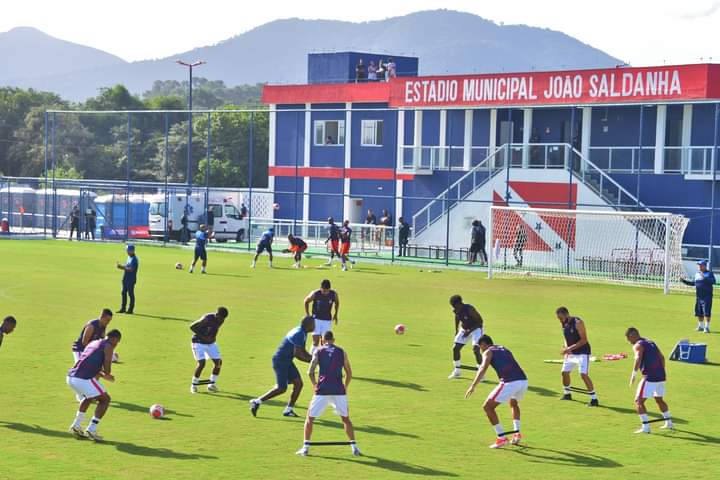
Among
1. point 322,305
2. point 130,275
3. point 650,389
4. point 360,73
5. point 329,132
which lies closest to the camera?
point 650,389

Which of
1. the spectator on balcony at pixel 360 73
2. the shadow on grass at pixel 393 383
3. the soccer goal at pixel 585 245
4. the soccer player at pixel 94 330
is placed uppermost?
the spectator on balcony at pixel 360 73

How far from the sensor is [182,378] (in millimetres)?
22984

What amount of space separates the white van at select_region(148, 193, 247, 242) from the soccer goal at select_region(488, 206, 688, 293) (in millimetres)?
19295

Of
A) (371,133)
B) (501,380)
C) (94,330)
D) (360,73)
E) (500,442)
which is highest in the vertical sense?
(360,73)

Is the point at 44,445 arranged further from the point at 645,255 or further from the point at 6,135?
the point at 6,135

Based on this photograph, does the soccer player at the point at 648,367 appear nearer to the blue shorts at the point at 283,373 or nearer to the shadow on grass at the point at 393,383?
the shadow on grass at the point at 393,383

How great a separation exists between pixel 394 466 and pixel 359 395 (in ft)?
16.9

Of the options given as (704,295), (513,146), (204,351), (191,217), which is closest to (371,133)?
(191,217)

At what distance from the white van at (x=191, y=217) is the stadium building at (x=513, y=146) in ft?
16.9

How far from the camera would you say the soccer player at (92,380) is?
1747cm

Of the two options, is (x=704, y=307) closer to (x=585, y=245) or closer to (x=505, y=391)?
(x=505, y=391)

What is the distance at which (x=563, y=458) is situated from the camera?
1738 cm

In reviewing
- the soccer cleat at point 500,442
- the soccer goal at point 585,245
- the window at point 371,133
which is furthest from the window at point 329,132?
the soccer cleat at point 500,442

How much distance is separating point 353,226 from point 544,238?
41.8ft
